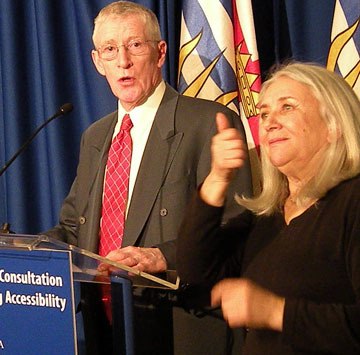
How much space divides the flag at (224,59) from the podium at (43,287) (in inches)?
45.4

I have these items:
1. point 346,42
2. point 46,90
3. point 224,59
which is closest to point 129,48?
point 224,59

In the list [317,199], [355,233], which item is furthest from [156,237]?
[355,233]

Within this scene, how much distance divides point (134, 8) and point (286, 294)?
1.11 meters

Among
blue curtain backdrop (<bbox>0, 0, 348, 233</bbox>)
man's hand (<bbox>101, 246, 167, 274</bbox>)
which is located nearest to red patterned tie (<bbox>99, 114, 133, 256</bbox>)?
man's hand (<bbox>101, 246, 167, 274</bbox>)

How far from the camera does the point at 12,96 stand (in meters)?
3.39

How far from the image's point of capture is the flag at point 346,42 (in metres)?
2.62

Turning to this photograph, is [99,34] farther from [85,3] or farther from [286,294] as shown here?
[286,294]

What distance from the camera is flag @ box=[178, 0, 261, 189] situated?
279cm

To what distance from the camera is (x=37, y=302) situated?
163cm

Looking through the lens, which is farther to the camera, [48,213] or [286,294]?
[48,213]

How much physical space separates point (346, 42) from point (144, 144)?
79 cm

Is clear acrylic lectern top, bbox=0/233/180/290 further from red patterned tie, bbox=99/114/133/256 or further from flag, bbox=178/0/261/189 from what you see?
flag, bbox=178/0/261/189

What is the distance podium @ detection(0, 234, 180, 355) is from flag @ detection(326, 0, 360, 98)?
3.98ft

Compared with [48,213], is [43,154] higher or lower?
higher
